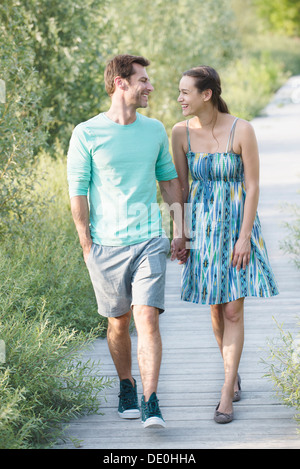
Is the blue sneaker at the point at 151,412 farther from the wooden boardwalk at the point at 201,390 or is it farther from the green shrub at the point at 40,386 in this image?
the green shrub at the point at 40,386

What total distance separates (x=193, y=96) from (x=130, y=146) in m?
0.46

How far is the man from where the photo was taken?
379 cm

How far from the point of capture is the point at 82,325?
210 inches

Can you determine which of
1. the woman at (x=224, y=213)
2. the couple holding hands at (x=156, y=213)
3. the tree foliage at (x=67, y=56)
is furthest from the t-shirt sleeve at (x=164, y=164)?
the tree foliage at (x=67, y=56)

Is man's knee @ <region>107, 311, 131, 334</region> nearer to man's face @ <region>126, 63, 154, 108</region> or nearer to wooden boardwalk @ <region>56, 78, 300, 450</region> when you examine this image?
wooden boardwalk @ <region>56, 78, 300, 450</region>

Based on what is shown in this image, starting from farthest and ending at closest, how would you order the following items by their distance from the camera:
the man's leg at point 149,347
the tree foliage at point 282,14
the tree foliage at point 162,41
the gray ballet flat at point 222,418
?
1. the tree foliage at point 282,14
2. the tree foliage at point 162,41
3. the gray ballet flat at point 222,418
4. the man's leg at point 149,347

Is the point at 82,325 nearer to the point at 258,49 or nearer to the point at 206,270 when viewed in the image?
the point at 206,270

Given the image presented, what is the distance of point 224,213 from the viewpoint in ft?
13.1

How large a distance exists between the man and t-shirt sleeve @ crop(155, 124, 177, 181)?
0.8 inches

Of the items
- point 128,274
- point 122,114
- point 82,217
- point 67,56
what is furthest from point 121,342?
point 67,56

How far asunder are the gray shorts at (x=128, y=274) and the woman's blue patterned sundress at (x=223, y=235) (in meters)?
0.25

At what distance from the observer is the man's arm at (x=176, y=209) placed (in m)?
4.06

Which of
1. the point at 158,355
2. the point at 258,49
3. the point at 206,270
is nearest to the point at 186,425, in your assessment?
the point at 158,355

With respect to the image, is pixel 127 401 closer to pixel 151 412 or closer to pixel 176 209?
pixel 151 412
